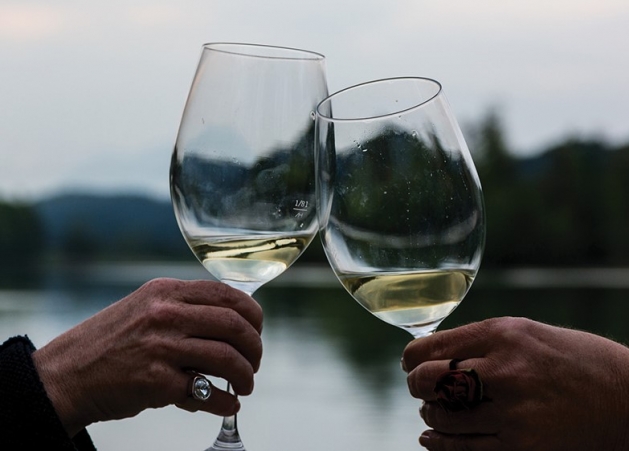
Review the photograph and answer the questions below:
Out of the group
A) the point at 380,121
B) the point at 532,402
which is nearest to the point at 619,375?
the point at 532,402

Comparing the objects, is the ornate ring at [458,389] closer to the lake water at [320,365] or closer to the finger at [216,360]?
the finger at [216,360]

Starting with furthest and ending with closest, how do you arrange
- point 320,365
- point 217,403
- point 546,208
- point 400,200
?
point 546,208
point 320,365
point 217,403
point 400,200

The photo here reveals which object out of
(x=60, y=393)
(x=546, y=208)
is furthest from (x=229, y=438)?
(x=546, y=208)

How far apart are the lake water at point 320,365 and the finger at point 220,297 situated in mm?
1163

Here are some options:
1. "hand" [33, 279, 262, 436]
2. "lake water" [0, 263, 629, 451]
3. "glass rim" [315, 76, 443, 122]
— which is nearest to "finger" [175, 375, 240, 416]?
"hand" [33, 279, 262, 436]

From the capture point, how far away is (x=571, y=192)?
35.9 metres

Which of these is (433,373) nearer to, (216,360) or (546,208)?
(216,360)

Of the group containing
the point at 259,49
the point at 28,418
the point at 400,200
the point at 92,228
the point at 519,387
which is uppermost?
the point at 259,49

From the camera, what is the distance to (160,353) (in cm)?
102

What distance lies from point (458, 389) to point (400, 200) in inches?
7.6

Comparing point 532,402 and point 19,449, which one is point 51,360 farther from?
point 532,402

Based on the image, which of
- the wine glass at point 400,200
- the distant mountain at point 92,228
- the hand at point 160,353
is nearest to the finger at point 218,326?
the hand at point 160,353

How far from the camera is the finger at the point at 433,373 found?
3.01 ft

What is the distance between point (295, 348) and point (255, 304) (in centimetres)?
1388
